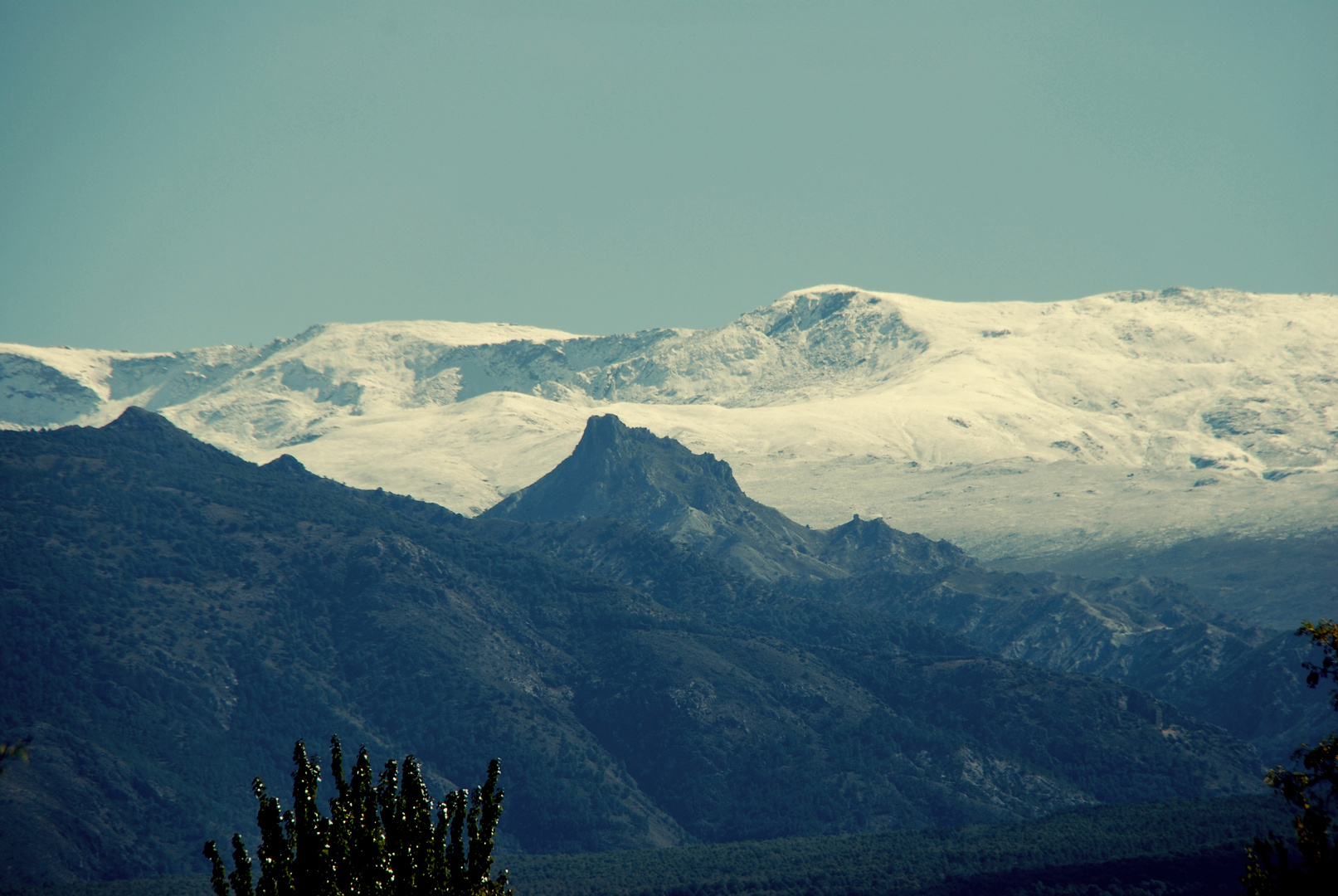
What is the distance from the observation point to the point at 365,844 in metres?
59.5

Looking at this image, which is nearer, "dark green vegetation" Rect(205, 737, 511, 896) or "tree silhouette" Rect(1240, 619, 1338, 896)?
"dark green vegetation" Rect(205, 737, 511, 896)

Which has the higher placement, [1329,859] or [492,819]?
[492,819]

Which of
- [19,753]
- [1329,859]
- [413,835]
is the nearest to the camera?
[19,753]

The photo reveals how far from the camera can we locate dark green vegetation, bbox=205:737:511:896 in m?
58.2

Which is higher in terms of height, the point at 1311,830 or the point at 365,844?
the point at 365,844

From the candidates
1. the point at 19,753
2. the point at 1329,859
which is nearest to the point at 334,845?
the point at 19,753

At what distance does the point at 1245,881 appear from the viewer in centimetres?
7500

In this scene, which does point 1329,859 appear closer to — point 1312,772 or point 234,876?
point 1312,772

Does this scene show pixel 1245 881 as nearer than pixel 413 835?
No

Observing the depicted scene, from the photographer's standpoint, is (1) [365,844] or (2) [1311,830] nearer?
(1) [365,844]

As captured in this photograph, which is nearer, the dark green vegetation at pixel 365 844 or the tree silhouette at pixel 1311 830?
the dark green vegetation at pixel 365 844

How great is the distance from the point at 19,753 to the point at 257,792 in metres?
27.0

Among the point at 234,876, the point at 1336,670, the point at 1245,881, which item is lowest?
the point at 1245,881

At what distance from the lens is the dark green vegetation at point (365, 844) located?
58156 millimetres
